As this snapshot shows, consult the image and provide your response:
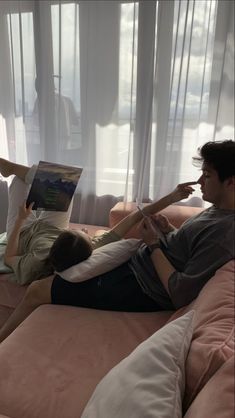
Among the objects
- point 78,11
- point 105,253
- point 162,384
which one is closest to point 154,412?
point 162,384

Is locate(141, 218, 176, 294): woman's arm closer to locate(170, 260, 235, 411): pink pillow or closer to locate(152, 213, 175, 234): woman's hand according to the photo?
locate(152, 213, 175, 234): woman's hand

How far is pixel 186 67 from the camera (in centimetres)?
216

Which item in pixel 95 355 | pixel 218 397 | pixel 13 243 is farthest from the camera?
pixel 13 243

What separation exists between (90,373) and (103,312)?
35cm

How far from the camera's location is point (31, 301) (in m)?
1.50

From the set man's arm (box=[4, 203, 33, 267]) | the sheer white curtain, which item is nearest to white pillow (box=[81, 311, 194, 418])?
man's arm (box=[4, 203, 33, 267])

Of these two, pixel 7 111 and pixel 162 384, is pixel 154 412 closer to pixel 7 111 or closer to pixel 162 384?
pixel 162 384

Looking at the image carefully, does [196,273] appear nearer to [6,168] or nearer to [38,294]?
[38,294]

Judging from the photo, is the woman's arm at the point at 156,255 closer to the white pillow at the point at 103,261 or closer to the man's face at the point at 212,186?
the white pillow at the point at 103,261

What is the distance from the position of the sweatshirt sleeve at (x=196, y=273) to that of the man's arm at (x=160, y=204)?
42 centimetres

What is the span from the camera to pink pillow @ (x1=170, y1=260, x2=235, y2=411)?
831 mm

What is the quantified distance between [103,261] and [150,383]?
725 mm

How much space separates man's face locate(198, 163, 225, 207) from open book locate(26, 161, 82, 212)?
2.48ft

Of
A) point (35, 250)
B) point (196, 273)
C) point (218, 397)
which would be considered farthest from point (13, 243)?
point (218, 397)
